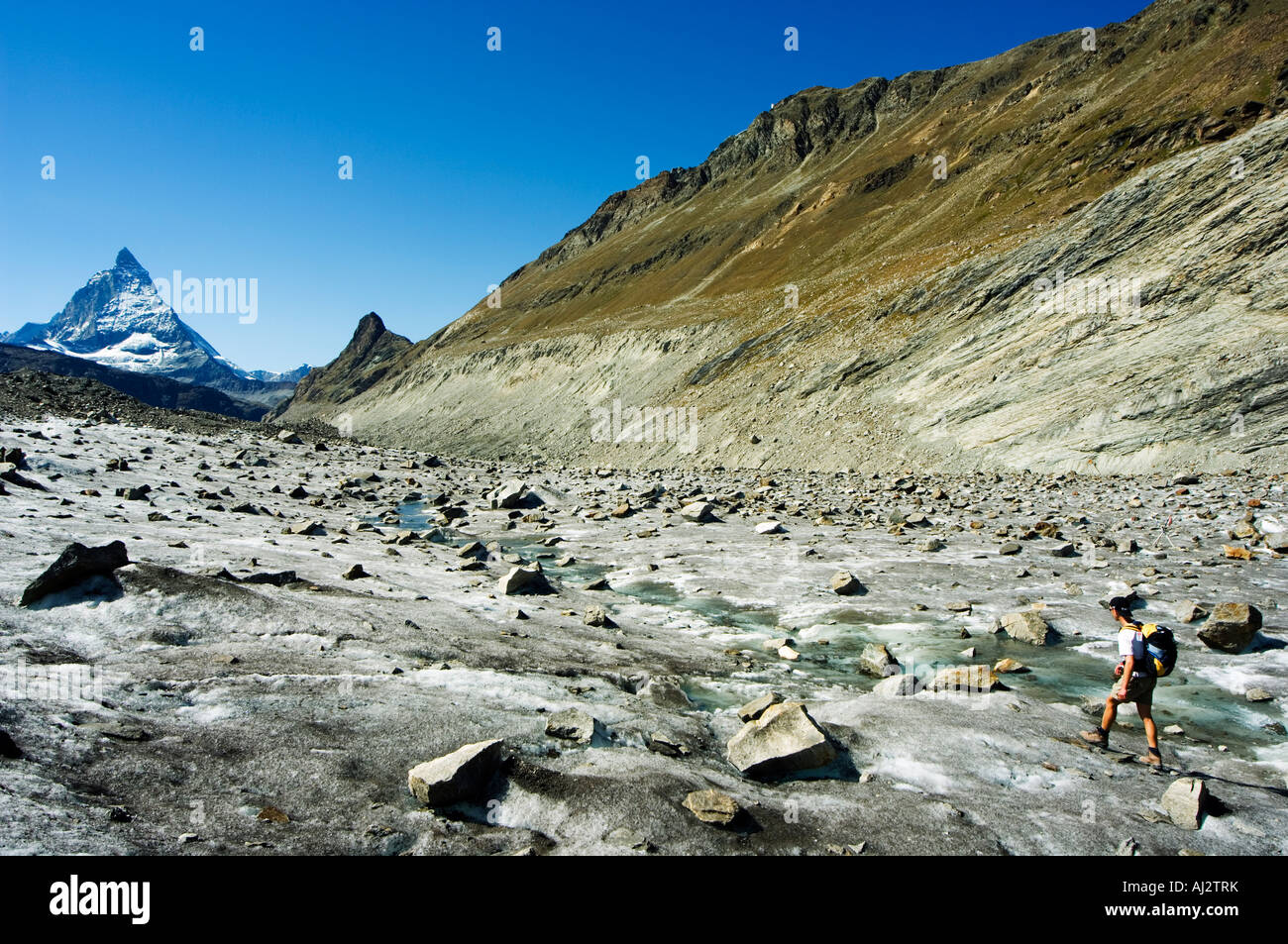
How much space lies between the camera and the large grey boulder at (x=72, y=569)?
8.12m

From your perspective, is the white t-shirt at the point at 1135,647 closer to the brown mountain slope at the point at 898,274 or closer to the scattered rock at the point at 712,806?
the scattered rock at the point at 712,806

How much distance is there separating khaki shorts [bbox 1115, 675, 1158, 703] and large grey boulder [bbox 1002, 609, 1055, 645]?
3.32 m

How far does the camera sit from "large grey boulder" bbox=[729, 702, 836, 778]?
654 cm

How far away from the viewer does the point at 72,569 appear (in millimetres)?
8359

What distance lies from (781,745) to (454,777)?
10.8ft

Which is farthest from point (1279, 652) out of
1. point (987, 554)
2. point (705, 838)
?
point (705, 838)

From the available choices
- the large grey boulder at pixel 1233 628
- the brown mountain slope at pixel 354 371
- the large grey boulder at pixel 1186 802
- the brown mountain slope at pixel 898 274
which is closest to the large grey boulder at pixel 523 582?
the large grey boulder at pixel 1186 802

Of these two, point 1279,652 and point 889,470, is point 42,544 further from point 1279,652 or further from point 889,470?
point 889,470

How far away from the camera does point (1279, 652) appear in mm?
9227

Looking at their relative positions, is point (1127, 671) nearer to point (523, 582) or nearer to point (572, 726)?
point (572, 726)

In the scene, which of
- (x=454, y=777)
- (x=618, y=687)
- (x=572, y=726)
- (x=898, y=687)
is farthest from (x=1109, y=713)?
(x=454, y=777)

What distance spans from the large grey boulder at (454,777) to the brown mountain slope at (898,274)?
95.0 feet

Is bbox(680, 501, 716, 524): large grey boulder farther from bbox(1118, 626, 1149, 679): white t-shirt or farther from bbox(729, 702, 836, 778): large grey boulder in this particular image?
bbox(1118, 626, 1149, 679): white t-shirt
